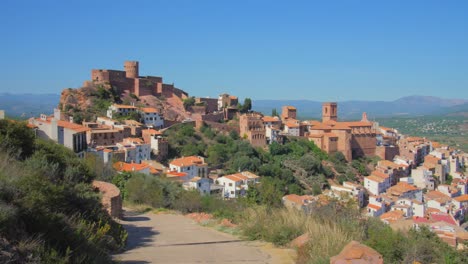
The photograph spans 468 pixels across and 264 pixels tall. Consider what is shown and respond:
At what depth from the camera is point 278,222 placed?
7543 mm

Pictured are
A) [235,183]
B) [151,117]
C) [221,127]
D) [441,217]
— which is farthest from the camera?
[221,127]

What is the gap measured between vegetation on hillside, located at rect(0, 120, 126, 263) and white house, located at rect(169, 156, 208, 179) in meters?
25.2

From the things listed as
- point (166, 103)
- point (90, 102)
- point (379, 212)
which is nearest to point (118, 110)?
point (90, 102)

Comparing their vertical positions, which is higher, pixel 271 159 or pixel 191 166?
pixel 191 166

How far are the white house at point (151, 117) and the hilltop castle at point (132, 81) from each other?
5166 millimetres

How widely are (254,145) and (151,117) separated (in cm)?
1015

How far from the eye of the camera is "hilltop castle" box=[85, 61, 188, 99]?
44.1 metres

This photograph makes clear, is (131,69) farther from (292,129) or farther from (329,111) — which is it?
(329,111)

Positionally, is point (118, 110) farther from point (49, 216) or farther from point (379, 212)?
point (49, 216)

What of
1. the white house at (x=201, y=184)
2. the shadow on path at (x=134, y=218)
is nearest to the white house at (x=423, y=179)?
the white house at (x=201, y=184)

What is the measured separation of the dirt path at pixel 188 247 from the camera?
6270 millimetres

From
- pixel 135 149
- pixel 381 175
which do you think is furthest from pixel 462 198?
pixel 135 149

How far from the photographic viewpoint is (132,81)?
46.8 metres

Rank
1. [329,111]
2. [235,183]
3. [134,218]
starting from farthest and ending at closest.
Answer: [329,111] < [235,183] < [134,218]
